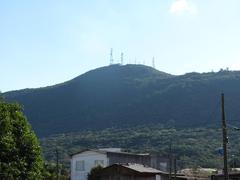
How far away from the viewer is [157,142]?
12694 centimetres

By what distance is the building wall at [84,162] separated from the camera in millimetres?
80750

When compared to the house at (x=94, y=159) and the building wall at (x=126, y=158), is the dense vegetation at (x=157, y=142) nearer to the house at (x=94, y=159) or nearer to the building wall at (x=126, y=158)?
the building wall at (x=126, y=158)

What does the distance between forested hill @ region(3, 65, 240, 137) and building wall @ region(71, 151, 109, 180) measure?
45941 millimetres

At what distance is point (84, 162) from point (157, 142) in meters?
46.4

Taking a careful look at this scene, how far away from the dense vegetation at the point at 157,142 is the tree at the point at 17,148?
7370 cm

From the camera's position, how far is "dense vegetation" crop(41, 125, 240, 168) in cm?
11051

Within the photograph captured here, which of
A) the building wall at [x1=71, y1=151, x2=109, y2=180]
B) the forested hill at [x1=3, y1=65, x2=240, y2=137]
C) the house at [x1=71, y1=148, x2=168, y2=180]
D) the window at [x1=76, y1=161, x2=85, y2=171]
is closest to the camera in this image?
the house at [x1=71, y1=148, x2=168, y2=180]

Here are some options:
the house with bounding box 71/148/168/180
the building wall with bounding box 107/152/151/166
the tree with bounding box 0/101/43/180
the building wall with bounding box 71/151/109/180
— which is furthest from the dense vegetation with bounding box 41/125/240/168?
the tree with bounding box 0/101/43/180

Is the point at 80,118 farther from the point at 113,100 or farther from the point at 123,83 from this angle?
the point at 123,83

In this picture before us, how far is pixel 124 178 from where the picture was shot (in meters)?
63.2

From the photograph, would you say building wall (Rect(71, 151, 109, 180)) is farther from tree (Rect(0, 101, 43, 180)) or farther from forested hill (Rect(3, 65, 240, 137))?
tree (Rect(0, 101, 43, 180))

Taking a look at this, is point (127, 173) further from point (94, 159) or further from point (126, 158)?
point (126, 158)

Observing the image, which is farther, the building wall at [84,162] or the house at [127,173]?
the building wall at [84,162]

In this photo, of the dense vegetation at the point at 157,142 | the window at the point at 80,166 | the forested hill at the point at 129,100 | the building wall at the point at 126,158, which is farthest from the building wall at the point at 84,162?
the forested hill at the point at 129,100
